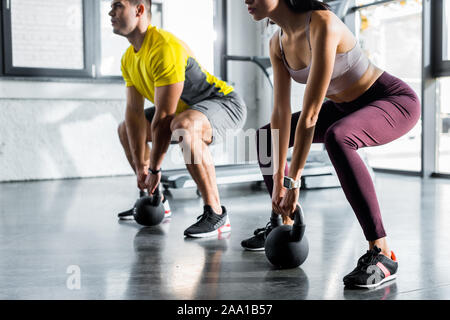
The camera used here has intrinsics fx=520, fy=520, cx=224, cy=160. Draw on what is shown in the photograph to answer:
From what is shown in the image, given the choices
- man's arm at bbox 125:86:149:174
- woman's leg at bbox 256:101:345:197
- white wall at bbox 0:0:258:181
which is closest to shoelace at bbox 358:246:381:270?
woman's leg at bbox 256:101:345:197

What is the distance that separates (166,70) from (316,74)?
89 cm

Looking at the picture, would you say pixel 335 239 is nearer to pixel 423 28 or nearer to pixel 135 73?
pixel 135 73

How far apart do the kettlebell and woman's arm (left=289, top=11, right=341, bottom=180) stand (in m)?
1.02

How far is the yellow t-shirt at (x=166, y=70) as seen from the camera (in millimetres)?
2232

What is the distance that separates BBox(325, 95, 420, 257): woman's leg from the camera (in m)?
1.55

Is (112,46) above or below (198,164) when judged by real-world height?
above

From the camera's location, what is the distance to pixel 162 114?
223cm

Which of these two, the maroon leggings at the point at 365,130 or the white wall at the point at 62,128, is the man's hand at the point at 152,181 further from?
the white wall at the point at 62,128

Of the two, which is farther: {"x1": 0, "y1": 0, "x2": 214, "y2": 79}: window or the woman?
{"x1": 0, "y1": 0, "x2": 214, "y2": 79}: window

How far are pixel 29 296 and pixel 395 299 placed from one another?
1018 millimetres

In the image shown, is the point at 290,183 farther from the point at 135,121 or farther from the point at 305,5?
the point at 135,121

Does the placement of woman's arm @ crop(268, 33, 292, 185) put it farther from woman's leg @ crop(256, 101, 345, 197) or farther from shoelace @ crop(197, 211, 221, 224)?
shoelace @ crop(197, 211, 221, 224)

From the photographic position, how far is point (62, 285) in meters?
1.57
